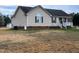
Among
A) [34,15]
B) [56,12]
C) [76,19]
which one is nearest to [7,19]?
[34,15]

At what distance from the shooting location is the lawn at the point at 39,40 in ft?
13.5

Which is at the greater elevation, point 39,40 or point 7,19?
point 7,19

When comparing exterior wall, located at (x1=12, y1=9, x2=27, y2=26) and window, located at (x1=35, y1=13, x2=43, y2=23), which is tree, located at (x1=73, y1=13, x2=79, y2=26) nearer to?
window, located at (x1=35, y1=13, x2=43, y2=23)

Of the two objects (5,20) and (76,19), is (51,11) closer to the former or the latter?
(76,19)

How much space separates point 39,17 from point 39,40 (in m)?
0.21

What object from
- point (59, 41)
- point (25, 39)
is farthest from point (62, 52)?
point (25, 39)

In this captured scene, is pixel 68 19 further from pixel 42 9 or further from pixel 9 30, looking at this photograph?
pixel 9 30

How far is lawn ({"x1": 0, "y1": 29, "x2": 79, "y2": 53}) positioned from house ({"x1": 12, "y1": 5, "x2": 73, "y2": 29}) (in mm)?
67

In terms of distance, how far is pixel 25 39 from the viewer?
13.7 ft

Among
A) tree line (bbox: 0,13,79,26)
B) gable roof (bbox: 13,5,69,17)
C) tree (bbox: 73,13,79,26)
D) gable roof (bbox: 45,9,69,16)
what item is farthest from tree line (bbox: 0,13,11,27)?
tree (bbox: 73,13,79,26)

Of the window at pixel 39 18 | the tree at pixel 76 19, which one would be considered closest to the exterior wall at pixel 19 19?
the window at pixel 39 18

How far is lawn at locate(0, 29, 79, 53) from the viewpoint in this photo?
4129 millimetres

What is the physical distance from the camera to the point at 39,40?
416 cm
